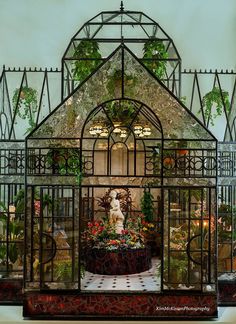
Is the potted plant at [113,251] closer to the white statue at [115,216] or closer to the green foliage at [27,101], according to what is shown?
the white statue at [115,216]

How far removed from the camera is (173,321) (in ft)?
27.1

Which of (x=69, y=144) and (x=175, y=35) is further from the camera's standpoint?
(x=175, y=35)

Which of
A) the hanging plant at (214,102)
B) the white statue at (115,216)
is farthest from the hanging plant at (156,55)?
the white statue at (115,216)

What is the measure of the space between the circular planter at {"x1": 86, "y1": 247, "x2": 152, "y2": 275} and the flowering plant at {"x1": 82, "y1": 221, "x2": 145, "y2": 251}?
0.66 ft

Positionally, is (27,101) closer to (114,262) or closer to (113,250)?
(113,250)

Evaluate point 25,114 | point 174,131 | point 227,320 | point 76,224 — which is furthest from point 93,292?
point 25,114

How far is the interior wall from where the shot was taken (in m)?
11.4

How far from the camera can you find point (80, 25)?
11.4 meters

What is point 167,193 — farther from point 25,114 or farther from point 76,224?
point 25,114

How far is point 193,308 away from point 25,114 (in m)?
5.77

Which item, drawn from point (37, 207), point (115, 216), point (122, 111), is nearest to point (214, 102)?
point (122, 111)

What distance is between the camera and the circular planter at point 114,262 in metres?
10.3

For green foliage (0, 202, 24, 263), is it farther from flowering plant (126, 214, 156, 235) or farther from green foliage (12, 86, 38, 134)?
flowering plant (126, 214, 156, 235)

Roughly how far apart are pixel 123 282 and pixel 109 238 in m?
1.99
